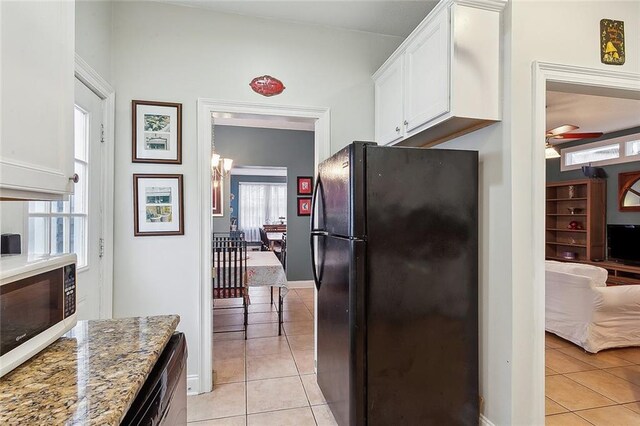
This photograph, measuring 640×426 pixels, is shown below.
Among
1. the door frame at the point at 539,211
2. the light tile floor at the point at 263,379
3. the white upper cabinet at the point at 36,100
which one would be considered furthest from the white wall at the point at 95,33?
the door frame at the point at 539,211

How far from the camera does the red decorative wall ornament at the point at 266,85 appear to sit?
8.23 feet

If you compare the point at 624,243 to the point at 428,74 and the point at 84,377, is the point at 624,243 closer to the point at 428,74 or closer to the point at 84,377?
the point at 428,74

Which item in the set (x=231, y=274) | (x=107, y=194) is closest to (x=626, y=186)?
(x=231, y=274)

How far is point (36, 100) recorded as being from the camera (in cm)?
94

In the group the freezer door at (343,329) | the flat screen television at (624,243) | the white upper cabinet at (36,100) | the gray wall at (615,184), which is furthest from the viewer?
the gray wall at (615,184)

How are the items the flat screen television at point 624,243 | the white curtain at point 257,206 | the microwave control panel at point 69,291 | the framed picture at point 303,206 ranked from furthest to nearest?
the white curtain at point 257,206, the framed picture at point 303,206, the flat screen television at point 624,243, the microwave control panel at point 69,291

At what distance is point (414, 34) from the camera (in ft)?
6.67

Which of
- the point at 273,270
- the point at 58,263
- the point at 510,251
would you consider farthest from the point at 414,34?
the point at 273,270

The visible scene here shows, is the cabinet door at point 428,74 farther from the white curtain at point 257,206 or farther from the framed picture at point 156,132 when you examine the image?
the white curtain at point 257,206

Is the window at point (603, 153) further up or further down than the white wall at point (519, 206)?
further up

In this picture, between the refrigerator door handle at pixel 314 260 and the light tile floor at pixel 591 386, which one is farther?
the refrigerator door handle at pixel 314 260

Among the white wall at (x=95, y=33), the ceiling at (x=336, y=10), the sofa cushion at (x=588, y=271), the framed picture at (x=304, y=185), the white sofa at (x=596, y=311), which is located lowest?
the white sofa at (x=596, y=311)

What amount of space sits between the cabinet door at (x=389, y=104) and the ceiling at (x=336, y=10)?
0.43 meters

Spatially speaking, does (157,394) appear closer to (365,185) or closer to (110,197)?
(365,185)
